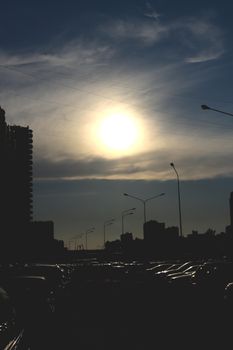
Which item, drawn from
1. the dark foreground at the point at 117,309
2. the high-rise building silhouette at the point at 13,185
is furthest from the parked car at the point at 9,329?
the high-rise building silhouette at the point at 13,185

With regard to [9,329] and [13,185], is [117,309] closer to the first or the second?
[9,329]

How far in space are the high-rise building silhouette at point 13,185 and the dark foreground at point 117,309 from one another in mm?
71261

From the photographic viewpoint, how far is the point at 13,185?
108562 millimetres

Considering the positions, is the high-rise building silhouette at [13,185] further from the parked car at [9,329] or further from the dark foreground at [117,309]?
the parked car at [9,329]

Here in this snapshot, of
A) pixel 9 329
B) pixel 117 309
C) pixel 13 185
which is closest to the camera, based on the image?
pixel 9 329

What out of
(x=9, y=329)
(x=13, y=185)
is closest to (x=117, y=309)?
(x=9, y=329)

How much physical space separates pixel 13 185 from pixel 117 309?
8793 centimetres

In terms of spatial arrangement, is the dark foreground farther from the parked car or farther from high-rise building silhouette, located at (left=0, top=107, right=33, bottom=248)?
high-rise building silhouette, located at (left=0, top=107, right=33, bottom=248)

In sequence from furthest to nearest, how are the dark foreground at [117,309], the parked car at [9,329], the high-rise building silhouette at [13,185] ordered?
the high-rise building silhouette at [13,185], the dark foreground at [117,309], the parked car at [9,329]

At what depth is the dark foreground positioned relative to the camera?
43.4 feet

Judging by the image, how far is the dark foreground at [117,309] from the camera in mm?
13234

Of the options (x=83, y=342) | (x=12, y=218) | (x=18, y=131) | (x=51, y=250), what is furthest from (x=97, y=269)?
(x=51, y=250)

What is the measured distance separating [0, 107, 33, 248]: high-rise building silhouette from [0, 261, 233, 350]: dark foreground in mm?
71261

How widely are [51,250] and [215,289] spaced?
13986 centimetres
